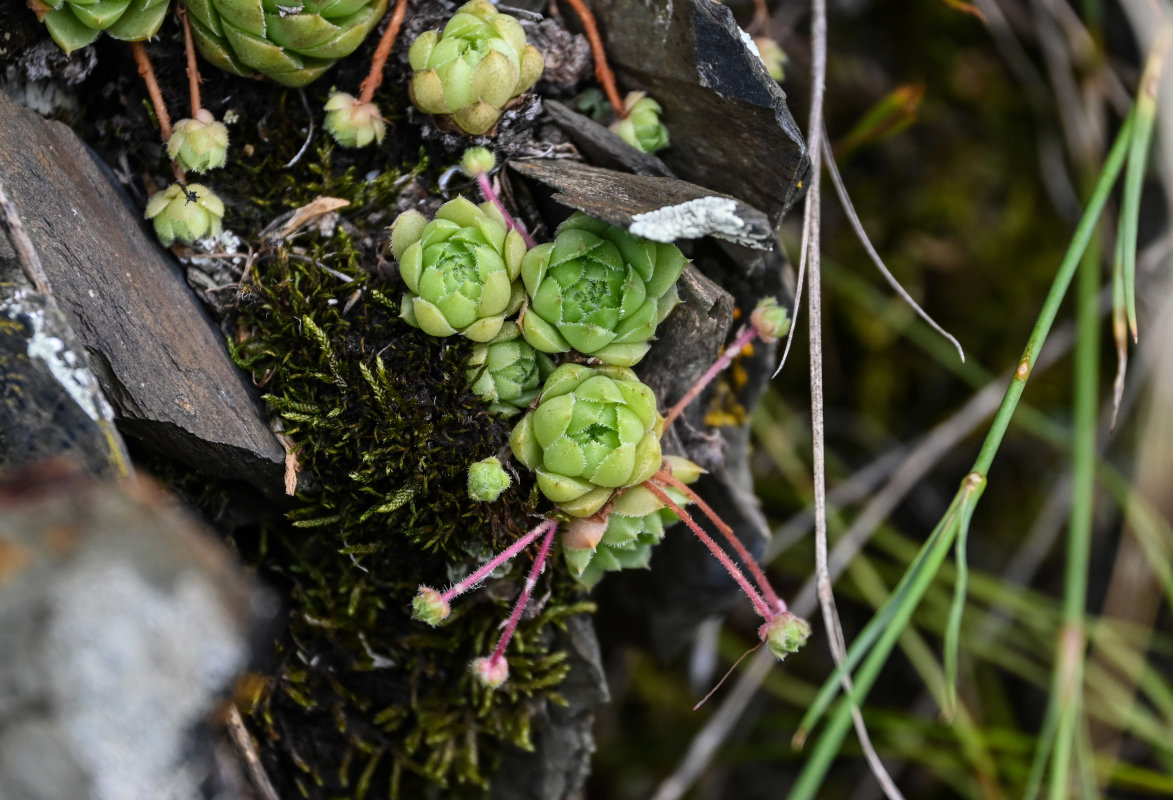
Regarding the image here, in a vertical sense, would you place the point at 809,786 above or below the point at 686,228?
below

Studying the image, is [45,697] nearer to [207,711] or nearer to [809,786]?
[207,711]

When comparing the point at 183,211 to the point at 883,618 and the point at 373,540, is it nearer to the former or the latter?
the point at 373,540

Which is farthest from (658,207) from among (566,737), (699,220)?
(566,737)

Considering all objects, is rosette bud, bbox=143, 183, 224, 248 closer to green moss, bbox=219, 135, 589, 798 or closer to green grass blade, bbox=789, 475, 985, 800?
green moss, bbox=219, 135, 589, 798

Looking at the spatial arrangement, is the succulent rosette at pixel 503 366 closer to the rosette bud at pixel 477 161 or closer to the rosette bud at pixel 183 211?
the rosette bud at pixel 477 161

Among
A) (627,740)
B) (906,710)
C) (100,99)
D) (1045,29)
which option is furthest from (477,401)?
(1045,29)

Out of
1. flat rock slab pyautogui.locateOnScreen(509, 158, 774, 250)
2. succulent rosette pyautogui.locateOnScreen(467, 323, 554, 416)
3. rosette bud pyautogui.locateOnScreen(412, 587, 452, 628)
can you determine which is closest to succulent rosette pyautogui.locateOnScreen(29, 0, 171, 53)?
flat rock slab pyautogui.locateOnScreen(509, 158, 774, 250)
